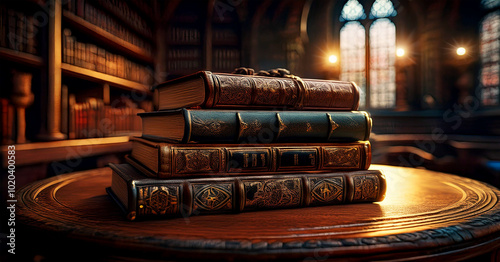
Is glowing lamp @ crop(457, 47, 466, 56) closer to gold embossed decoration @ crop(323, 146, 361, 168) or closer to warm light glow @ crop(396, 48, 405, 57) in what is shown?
warm light glow @ crop(396, 48, 405, 57)

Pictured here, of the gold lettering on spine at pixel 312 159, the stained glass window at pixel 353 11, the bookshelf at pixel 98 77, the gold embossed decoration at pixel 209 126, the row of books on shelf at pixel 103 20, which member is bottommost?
the gold lettering on spine at pixel 312 159

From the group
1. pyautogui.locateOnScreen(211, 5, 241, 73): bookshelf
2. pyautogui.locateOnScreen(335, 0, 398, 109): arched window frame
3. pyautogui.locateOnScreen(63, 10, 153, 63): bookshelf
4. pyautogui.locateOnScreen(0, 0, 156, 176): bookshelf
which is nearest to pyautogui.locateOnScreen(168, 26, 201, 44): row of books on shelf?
pyautogui.locateOnScreen(211, 5, 241, 73): bookshelf

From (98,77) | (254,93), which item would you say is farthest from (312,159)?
(98,77)

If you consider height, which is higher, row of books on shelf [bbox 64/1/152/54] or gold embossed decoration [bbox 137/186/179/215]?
row of books on shelf [bbox 64/1/152/54]

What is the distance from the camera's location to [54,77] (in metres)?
1.70

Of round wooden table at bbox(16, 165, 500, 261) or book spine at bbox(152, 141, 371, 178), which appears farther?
book spine at bbox(152, 141, 371, 178)

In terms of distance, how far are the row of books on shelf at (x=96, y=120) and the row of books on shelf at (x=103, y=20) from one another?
1.84 ft

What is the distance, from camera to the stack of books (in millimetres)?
587

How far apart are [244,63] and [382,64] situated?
12.2 feet

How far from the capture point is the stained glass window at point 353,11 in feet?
22.7

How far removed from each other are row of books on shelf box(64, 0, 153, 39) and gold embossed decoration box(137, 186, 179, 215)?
1.80 metres

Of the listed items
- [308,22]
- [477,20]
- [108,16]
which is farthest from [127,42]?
[477,20]

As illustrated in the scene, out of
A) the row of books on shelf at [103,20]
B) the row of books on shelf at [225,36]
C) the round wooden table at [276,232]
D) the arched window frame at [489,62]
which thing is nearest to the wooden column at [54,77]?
the row of books on shelf at [103,20]

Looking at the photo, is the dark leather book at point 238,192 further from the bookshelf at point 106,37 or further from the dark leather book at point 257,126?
the bookshelf at point 106,37
